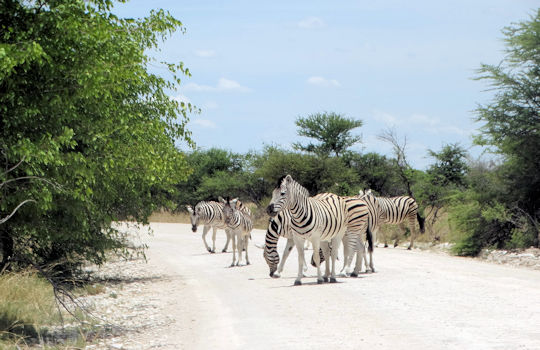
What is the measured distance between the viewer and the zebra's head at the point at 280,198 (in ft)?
47.6

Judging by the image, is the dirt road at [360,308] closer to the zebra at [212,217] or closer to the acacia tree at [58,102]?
the acacia tree at [58,102]

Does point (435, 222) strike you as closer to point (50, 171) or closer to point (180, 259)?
point (180, 259)

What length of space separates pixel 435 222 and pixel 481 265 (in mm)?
12620

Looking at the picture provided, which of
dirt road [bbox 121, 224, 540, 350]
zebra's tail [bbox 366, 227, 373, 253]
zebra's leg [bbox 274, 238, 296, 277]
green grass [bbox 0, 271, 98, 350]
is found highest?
zebra's tail [bbox 366, 227, 373, 253]

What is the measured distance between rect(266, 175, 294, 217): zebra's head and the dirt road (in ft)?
5.17

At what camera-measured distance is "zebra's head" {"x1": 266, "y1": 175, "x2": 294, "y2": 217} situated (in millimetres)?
14508

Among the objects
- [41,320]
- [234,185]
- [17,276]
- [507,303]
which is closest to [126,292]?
[17,276]

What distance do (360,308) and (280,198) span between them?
3.75 m

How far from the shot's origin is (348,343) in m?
8.82

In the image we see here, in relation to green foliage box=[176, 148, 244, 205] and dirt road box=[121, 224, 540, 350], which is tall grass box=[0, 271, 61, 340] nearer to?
dirt road box=[121, 224, 540, 350]

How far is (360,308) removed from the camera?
37.9ft

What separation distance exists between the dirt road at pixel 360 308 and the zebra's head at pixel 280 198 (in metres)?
1.58

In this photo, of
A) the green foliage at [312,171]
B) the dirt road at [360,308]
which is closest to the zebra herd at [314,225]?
the dirt road at [360,308]

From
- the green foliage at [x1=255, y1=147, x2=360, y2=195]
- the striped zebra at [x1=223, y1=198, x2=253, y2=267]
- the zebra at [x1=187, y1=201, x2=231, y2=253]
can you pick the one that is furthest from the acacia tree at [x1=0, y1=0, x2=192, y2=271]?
the green foliage at [x1=255, y1=147, x2=360, y2=195]
